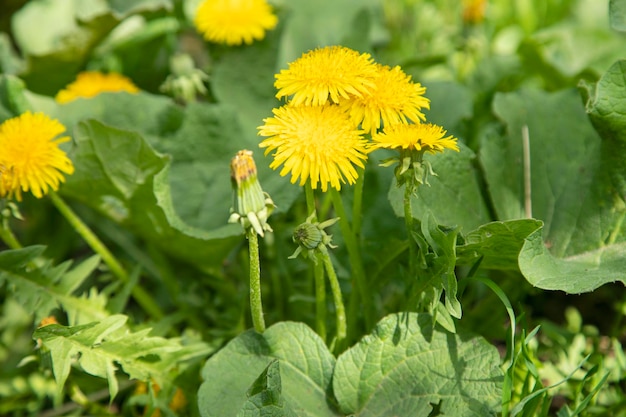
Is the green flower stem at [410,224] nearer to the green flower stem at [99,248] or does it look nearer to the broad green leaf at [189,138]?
the broad green leaf at [189,138]

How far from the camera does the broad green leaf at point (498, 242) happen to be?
4.29 ft

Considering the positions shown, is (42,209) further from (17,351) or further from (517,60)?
(517,60)

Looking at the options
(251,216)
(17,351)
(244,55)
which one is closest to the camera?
(251,216)

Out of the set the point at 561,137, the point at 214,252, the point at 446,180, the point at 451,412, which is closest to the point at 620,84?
the point at 561,137

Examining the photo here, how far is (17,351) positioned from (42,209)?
0.52 m

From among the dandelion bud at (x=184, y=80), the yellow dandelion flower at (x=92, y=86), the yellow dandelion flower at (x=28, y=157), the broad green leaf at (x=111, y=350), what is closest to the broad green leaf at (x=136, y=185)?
the yellow dandelion flower at (x=28, y=157)

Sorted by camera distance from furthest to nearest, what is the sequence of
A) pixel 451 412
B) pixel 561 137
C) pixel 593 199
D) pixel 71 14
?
pixel 71 14, pixel 561 137, pixel 593 199, pixel 451 412

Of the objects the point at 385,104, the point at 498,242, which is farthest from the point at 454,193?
the point at 385,104

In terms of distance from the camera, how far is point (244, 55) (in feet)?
7.44

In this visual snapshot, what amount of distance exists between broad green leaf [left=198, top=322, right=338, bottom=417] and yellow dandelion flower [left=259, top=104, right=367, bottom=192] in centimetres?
37

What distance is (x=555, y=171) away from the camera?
69.3 inches

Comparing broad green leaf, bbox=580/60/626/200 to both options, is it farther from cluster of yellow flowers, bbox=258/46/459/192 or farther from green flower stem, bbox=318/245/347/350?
green flower stem, bbox=318/245/347/350

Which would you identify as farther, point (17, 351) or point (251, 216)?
point (17, 351)

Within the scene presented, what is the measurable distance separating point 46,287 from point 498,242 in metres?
1.03
